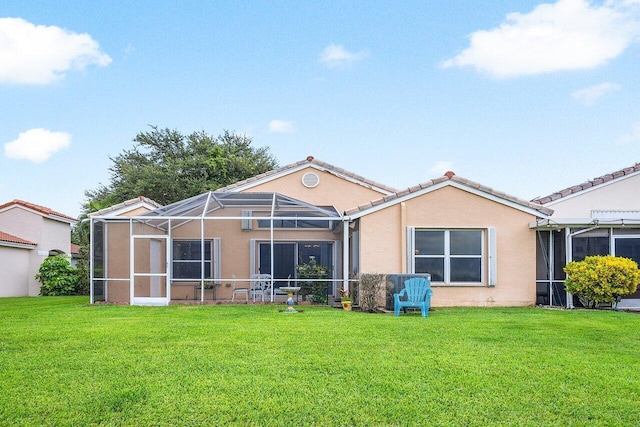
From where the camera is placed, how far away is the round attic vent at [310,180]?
848 inches

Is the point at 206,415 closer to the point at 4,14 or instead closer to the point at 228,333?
the point at 228,333

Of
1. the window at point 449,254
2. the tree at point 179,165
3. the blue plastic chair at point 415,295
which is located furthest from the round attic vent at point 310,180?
the tree at point 179,165

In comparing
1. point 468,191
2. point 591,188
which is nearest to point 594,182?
point 591,188

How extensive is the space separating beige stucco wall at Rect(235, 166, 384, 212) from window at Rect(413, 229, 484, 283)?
536 centimetres

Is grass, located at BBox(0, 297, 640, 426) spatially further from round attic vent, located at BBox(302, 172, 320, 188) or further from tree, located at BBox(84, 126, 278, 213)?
tree, located at BBox(84, 126, 278, 213)

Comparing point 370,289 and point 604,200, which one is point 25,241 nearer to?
point 370,289

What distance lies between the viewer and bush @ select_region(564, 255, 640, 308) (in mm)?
15367

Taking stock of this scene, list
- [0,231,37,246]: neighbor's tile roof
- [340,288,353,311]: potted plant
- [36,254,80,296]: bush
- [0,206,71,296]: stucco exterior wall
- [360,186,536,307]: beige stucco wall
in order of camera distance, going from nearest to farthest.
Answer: [340,288,353,311]: potted plant < [360,186,536,307]: beige stucco wall < [0,231,37,246]: neighbor's tile roof < [36,254,80,296]: bush < [0,206,71,296]: stucco exterior wall

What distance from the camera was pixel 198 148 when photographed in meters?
39.6

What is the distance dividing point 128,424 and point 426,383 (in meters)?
3.48

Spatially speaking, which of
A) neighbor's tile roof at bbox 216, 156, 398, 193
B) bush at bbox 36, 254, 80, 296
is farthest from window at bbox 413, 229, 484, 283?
bush at bbox 36, 254, 80, 296

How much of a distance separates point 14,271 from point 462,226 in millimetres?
20488

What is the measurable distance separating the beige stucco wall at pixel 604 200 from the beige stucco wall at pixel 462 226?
178 inches

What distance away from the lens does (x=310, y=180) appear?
70.8ft
